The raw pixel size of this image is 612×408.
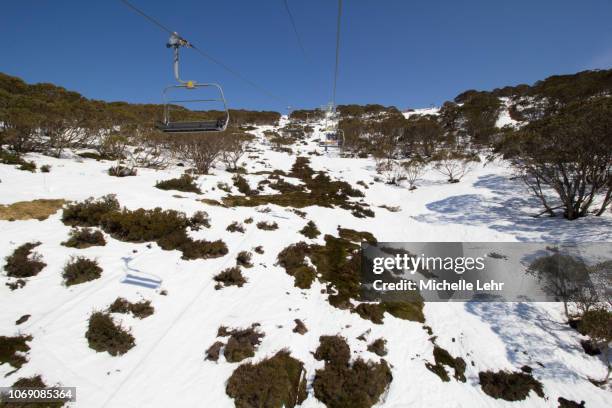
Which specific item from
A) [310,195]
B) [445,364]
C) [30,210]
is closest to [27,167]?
[30,210]

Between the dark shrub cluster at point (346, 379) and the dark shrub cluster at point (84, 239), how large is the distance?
29.6 feet

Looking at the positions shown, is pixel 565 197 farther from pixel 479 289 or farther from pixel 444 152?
pixel 444 152

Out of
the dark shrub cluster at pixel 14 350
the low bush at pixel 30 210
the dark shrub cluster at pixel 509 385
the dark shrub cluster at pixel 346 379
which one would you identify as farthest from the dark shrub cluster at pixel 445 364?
the low bush at pixel 30 210

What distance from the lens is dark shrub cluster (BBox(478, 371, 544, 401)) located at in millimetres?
6768

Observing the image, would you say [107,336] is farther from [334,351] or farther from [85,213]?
[85,213]

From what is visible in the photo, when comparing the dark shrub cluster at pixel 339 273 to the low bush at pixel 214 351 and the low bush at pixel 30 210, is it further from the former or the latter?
the low bush at pixel 30 210

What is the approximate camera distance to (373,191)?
100ft

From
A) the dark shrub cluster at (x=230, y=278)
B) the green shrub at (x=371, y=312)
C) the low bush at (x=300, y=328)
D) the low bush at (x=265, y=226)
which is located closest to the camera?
the low bush at (x=300, y=328)

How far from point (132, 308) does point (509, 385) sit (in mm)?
10957

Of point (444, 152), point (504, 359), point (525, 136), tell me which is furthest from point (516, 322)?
point (444, 152)

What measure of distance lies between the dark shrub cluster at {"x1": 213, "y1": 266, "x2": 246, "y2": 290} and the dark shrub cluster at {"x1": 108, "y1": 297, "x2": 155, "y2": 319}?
243 cm

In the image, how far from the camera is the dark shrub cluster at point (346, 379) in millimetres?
6043

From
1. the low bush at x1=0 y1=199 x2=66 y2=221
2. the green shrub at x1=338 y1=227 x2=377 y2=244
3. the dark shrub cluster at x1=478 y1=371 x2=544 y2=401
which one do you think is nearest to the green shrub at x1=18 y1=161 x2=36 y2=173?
the low bush at x1=0 y1=199 x2=66 y2=221

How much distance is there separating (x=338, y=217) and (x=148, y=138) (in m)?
22.4
